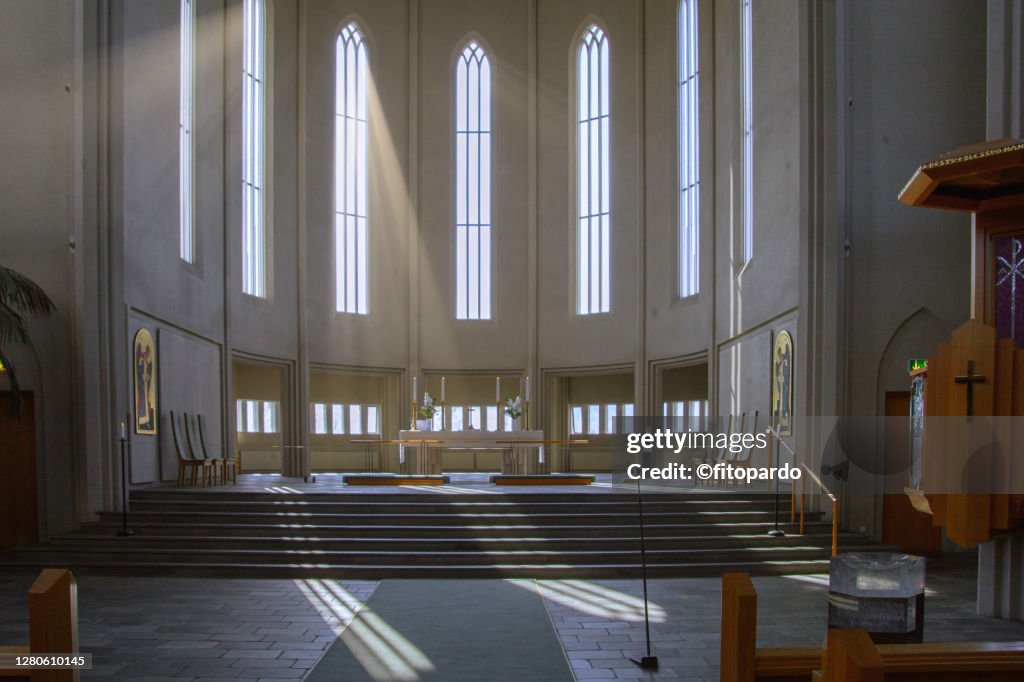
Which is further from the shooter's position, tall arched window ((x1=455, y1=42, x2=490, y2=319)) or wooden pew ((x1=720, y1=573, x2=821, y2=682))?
tall arched window ((x1=455, y1=42, x2=490, y2=319))

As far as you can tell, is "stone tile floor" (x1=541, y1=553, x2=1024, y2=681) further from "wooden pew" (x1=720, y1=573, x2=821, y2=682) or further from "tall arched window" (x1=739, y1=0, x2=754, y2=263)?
"tall arched window" (x1=739, y1=0, x2=754, y2=263)

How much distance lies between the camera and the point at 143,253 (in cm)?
1283

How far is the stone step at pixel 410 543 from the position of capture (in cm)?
1038

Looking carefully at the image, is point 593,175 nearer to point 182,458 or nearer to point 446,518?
point 182,458

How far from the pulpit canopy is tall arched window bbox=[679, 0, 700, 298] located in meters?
10.5

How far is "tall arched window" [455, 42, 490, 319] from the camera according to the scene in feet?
70.3

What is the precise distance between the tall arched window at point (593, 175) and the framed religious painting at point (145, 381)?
33.7ft

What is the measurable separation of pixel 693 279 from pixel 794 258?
18.1 ft

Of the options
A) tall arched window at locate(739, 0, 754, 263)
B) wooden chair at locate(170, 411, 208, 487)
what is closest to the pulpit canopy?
tall arched window at locate(739, 0, 754, 263)

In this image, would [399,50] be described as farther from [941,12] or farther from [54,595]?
[54,595]

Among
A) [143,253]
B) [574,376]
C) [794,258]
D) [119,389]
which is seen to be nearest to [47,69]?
[143,253]

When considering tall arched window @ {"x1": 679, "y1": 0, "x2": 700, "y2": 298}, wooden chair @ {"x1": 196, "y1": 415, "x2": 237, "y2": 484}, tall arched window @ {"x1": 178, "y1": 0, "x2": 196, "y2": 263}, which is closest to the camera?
wooden chair @ {"x1": 196, "y1": 415, "x2": 237, "y2": 484}

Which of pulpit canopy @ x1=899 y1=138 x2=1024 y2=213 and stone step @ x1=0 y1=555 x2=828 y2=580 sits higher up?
pulpit canopy @ x1=899 y1=138 x2=1024 y2=213

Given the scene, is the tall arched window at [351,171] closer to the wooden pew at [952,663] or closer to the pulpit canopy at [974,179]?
the pulpit canopy at [974,179]
